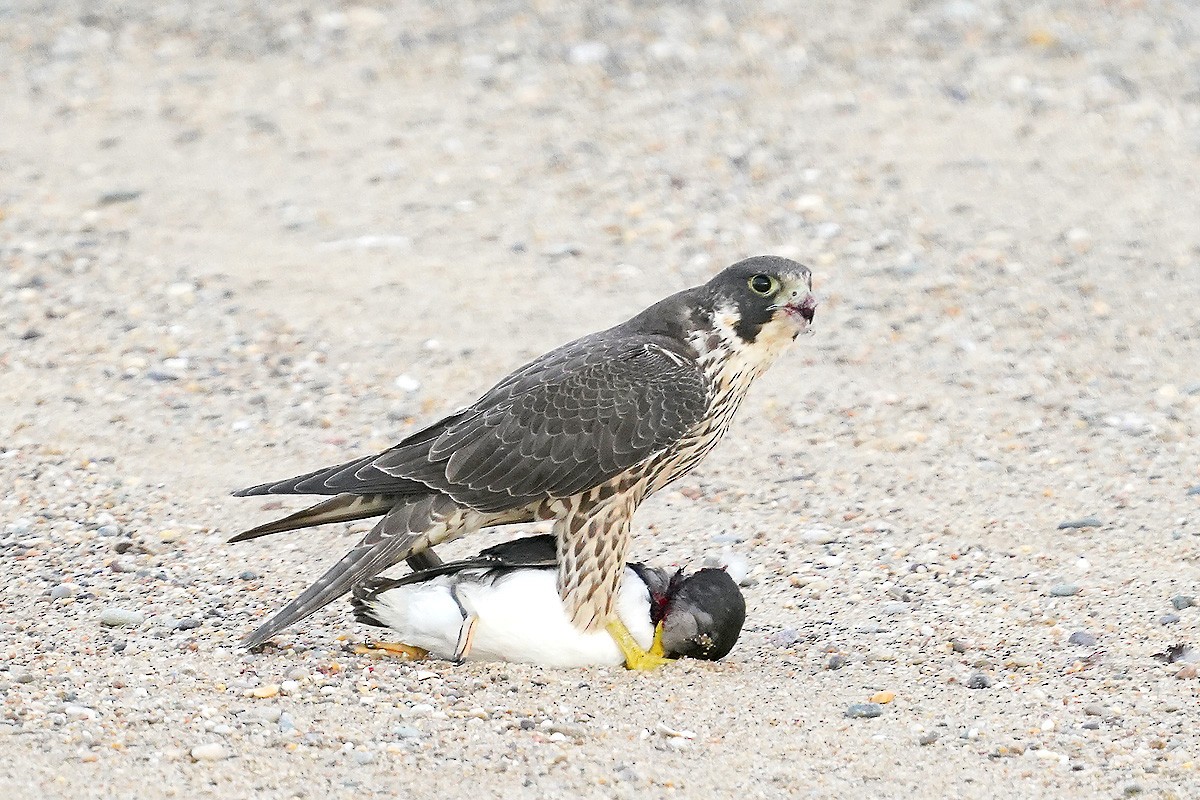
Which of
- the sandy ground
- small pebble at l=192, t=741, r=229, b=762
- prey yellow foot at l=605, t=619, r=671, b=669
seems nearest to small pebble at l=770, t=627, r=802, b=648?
the sandy ground

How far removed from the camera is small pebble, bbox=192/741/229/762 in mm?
3533

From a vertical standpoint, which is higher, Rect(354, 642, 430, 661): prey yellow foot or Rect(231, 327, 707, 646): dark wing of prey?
Rect(231, 327, 707, 646): dark wing of prey

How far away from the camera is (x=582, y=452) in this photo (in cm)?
422

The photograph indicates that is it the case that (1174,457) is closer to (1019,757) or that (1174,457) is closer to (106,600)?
(1019,757)

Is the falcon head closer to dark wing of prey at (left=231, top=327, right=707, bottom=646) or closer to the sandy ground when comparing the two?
dark wing of prey at (left=231, top=327, right=707, bottom=646)

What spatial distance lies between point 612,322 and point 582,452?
8.56 ft

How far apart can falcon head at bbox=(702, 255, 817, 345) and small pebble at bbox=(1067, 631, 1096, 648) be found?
3.45ft

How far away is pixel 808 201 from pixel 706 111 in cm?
123

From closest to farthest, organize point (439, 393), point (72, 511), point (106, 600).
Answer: point (106, 600) → point (72, 511) → point (439, 393)

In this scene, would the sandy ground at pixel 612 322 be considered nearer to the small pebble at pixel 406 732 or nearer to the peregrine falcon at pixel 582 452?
the small pebble at pixel 406 732

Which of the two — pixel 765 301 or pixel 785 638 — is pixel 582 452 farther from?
pixel 785 638

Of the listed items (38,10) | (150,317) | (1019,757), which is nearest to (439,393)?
(150,317)

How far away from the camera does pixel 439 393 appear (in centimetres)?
622

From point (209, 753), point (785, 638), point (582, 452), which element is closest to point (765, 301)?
point (582, 452)
